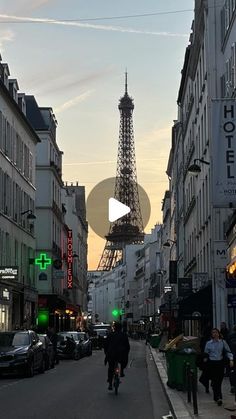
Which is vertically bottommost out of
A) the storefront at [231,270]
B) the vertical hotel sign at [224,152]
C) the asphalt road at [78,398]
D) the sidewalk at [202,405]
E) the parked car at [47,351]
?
the asphalt road at [78,398]

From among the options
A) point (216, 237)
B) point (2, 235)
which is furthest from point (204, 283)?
point (2, 235)

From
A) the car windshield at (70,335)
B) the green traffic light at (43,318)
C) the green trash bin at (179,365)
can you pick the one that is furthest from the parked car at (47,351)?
the green traffic light at (43,318)

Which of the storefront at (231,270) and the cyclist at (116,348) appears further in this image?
the storefront at (231,270)

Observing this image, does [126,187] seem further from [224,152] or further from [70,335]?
[224,152]

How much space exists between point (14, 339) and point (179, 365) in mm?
9514

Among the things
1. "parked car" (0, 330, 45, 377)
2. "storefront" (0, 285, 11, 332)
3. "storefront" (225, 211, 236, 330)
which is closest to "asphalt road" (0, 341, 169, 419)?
"parked car" (0, 330, 45, 377)

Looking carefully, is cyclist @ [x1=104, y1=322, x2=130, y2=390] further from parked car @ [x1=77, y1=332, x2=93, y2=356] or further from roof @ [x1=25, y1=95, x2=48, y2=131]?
roof @ [x1=25, y1=95, x2=48, y2=131]

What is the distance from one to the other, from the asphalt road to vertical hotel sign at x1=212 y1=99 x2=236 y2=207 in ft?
17.3

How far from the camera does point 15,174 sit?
50.0 metres

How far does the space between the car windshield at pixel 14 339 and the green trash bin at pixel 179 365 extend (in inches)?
327

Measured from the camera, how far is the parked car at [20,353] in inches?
1063

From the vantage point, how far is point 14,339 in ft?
93.0

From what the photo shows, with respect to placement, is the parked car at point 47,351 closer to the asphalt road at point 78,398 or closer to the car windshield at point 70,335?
the asphalt road at point 78,398

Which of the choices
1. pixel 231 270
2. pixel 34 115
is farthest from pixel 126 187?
pixel 231 270
